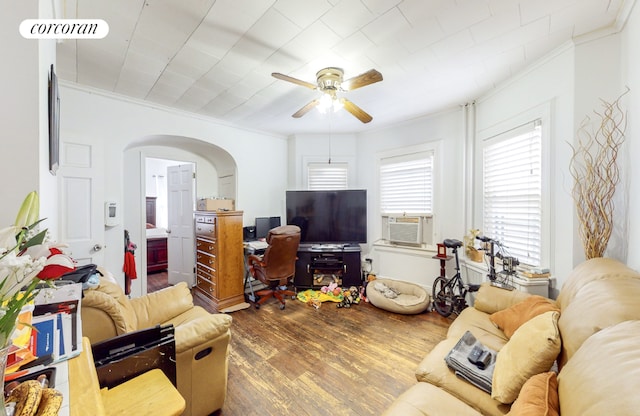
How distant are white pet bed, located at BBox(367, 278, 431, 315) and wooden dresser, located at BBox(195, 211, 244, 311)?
6.02 feet

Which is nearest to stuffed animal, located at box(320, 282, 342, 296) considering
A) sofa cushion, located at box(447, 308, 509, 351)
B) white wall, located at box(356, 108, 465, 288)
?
white wall, located at box(356, 108, 465, 288)

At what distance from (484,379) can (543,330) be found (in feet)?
1.27

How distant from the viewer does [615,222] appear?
1.79m

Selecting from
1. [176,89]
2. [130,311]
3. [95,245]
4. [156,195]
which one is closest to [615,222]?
[130,311]

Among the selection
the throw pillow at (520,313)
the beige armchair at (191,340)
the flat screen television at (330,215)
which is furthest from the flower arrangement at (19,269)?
the flat screen television at (330,215)

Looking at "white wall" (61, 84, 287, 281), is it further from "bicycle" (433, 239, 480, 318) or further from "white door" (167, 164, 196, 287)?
"bicycle" (433, 239, 480, 318)

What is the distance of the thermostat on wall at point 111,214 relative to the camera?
2738mm

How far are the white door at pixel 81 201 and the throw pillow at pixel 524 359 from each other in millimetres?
3477

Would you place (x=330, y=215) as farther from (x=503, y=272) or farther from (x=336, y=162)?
(x=503, y=272)

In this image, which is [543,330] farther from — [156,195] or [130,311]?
[156,195]

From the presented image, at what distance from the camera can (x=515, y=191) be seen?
8.30ft

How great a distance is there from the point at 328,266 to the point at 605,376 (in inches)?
123

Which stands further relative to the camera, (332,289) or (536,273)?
(332,289)

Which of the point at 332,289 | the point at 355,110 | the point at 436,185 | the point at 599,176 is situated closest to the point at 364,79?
the point at 355,110
